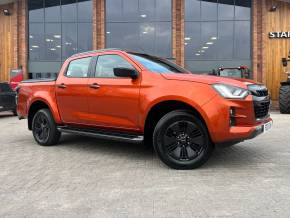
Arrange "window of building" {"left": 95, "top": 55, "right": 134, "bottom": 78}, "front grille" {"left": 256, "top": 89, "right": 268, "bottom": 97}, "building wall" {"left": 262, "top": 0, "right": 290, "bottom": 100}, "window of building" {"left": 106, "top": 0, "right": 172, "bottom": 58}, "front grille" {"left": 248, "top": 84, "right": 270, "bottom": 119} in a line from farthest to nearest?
"window of building" {"left": 106, "top": 0, "right": 172, "bottom": 58}
"building wall" {"left": 262, "top": 0, "right": 290, "bottom": 100}
"window of building" {"left": 95, "top": 55, "right": 134, "bottom": 78}
"front grille" {"left": 256, "top": 89, "right": 268, "bottom": 97}
"front grille" {"left": 248, "top": 84, "right": 270, "bottom": 119}

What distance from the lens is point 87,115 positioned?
596 cm

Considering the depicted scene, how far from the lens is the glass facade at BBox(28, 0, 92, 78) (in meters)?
24.6

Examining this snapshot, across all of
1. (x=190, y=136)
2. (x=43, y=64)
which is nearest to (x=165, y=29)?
(x=43, y=64)

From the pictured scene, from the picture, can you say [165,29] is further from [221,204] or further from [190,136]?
[221,204]

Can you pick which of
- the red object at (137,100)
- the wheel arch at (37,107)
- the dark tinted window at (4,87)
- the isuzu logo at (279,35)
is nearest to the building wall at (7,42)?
the dark tinted window at (4,87)

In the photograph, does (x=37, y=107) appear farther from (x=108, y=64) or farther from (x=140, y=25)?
(x=140, y=25)

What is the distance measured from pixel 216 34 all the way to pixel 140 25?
5.38m

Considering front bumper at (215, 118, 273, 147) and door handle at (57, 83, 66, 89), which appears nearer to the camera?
front bumper at (215, 118, 273, 147)

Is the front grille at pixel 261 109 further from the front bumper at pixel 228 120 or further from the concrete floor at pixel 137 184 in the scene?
the concrete floor at pixel 137 184

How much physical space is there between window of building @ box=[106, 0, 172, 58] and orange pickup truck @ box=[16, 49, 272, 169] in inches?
711

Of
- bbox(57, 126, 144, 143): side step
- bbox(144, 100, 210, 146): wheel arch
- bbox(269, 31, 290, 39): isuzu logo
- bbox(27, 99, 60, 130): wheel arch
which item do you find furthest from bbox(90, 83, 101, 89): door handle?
bbox(269, 31, 290, 39): isuzu logo

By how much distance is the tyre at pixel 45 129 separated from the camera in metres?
6.77

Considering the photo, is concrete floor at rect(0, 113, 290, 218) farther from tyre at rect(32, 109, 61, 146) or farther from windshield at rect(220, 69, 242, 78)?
windshield at rect(220, 69, 242, 78)

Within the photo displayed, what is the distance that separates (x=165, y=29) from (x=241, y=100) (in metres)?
20.4
